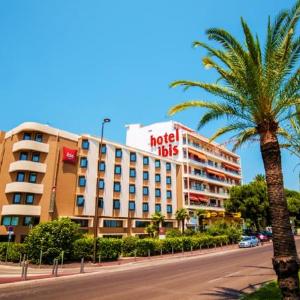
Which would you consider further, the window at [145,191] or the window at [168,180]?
the window at [168,180]

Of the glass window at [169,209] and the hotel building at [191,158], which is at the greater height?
the hotel building at [191,158]

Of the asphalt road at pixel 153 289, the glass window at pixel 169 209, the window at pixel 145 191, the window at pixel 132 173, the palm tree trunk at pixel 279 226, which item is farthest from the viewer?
the glass window at pixel 169 209

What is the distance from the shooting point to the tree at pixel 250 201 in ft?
204

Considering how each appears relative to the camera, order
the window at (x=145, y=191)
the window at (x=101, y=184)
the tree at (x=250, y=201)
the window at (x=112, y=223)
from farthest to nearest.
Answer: the tree at (x=250, y=201) < the window at (x=145, y=191) < the window at (x=101, y=184) < the window at (x=112, y=223)

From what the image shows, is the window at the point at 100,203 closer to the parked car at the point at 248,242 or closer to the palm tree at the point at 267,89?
the parked car at the point at 248,242

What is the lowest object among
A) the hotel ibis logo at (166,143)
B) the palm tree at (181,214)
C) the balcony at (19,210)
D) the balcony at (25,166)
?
the balcony at (19,210)

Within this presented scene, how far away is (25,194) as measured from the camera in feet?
132

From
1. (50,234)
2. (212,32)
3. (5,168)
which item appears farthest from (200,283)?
(5,168)

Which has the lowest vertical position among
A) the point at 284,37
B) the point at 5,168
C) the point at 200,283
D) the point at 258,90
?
the point at 200,283

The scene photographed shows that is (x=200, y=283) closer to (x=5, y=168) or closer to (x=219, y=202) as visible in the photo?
(x=5, y=168)

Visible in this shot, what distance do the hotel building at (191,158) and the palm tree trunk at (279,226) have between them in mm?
50385

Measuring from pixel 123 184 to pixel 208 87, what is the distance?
40.2 m

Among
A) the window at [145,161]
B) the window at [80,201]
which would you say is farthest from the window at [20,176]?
A: the window at [145,161]

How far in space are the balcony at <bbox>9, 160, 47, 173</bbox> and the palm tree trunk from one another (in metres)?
36.1
